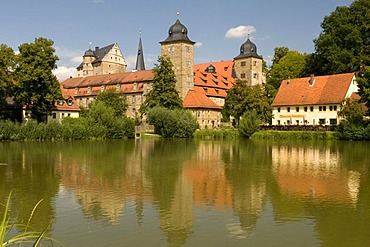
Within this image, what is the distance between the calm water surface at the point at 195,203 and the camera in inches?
402

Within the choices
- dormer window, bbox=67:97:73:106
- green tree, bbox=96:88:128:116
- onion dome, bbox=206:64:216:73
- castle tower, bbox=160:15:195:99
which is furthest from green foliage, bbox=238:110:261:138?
onion dome, bbox=206:64:216:73

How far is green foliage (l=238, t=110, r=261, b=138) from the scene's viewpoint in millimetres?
51406

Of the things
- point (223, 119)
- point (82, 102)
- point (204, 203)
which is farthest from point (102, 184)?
point (82, 102)

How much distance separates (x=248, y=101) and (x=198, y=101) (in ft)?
42.0

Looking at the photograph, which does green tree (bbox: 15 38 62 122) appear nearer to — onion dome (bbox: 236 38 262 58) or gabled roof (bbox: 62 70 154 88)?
gabled roof (bbox: 62 70 154 88)

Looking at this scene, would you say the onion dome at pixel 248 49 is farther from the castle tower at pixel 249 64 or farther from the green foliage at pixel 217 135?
the green foliage at pixel 217 135

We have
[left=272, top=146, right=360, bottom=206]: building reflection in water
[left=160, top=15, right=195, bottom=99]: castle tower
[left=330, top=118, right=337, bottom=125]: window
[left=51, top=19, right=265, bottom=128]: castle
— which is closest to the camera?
[left=272, top=146, right=360, bottom=206]: building reflection in water

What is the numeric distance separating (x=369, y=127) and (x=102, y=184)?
34555 mm

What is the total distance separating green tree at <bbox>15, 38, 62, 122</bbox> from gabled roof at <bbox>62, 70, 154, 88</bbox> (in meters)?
23.9

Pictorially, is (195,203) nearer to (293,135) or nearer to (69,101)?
(293,135)

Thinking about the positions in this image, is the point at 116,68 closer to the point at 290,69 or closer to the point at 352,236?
the point at 290,69

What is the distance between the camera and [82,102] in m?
81.3

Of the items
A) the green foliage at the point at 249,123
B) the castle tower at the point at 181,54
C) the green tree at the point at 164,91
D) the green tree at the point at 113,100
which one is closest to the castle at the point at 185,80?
the castle tower at the point at 181,54

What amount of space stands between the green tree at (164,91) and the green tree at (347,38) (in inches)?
803
